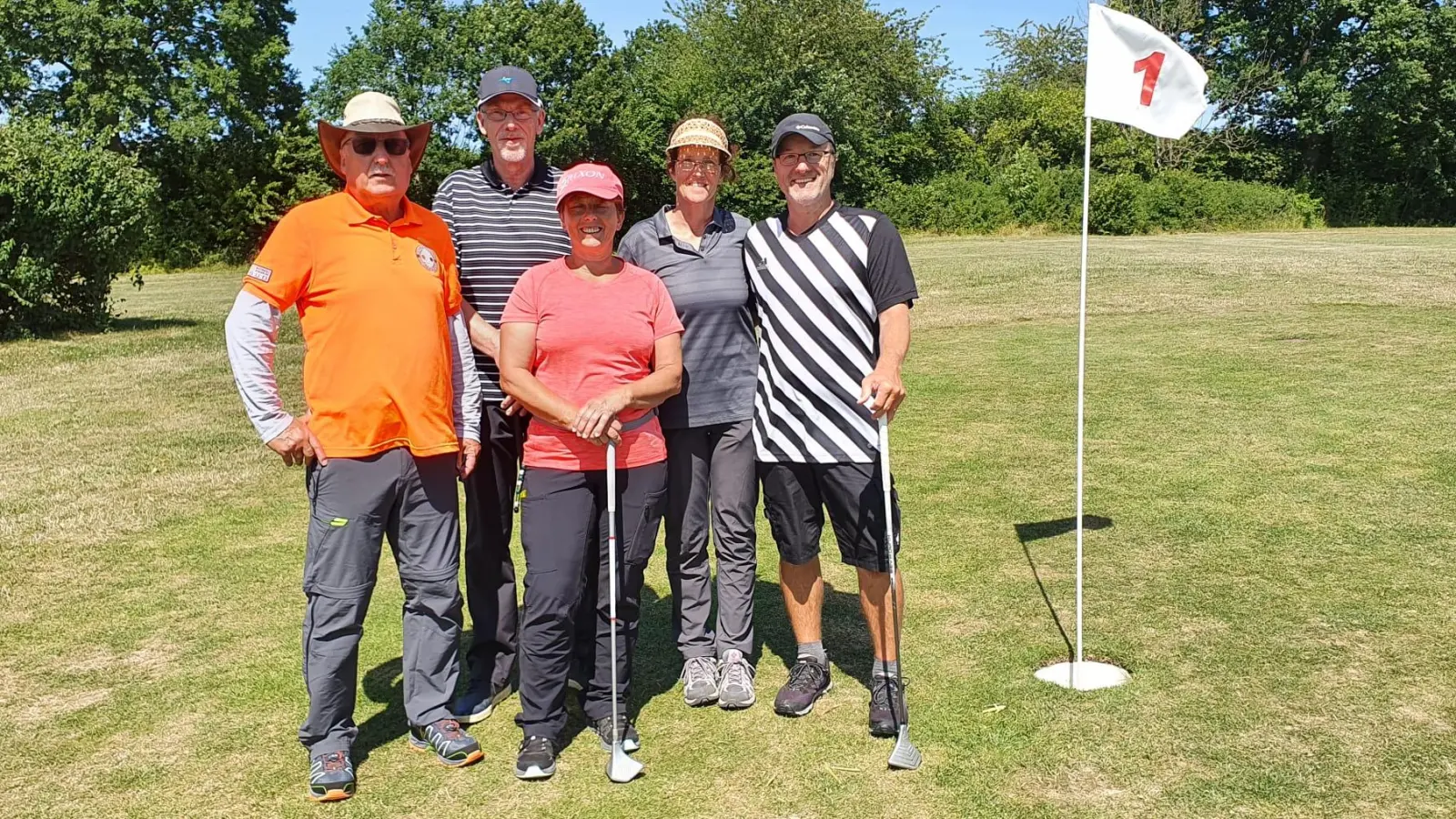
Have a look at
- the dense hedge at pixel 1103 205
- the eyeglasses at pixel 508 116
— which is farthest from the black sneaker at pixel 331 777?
the dense hedge at pixel 1103 205

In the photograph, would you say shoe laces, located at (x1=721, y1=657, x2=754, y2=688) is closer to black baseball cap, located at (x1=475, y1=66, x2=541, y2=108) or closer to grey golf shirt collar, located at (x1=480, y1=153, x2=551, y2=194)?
grey golf shirt collar, located at (x1=480, y1=153, x2=551, y2=194)

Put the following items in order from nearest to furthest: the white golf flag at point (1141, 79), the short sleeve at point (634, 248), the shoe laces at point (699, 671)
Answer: the short sleeve at point (634, 248) → the shoe laces at point (699, 671) → the white golf flag at point (1141, 79)

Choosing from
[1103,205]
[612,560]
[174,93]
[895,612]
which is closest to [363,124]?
[612,560]

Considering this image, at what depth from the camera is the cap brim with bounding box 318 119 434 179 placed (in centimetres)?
370

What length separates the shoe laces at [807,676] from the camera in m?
4.42

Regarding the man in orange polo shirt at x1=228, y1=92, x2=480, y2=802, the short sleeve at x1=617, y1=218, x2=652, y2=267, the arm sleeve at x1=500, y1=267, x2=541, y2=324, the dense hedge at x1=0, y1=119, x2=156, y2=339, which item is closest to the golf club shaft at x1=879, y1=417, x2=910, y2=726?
the short sleeve at x1=617, y1=218, x2=652, y2=267

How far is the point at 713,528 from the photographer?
14.7ft

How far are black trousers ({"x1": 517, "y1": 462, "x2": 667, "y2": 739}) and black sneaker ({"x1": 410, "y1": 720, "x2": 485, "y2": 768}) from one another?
19 centimetres

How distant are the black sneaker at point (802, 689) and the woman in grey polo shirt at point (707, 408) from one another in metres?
0.15

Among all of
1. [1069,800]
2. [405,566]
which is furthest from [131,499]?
[1069,800]

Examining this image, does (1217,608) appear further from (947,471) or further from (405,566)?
(405,566)

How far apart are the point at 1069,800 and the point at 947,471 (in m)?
4.62

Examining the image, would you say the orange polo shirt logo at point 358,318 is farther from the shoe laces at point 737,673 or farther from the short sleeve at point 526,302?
the shoe laces at point 737,673

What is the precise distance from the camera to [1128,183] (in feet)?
121
